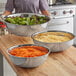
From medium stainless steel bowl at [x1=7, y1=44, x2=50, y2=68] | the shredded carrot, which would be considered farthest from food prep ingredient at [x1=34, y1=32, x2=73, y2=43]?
medium stainless steel bowl at [x1=7, y1=44, x2=50, y2=68]

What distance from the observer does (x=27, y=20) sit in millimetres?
2133

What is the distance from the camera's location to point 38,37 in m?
1.84

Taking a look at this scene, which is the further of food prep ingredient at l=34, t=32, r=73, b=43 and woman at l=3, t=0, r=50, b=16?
woman at l=3, t=0, r=50, b=16

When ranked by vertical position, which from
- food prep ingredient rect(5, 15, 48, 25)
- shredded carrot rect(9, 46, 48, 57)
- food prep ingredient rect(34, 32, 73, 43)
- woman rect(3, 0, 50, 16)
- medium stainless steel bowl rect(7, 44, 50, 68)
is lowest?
medium stainless steel bowl rect(7, 44, 50, 68)

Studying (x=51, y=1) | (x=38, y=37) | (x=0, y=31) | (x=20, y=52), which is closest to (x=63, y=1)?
(x=51, y=1)

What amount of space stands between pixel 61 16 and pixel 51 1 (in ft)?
1.07

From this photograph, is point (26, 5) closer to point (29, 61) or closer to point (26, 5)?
point (26, 5)

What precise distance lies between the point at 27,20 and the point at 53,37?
42 cm

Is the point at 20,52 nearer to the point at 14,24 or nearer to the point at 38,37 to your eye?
the point at 38,37

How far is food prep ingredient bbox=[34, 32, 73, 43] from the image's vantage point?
1.75 meters

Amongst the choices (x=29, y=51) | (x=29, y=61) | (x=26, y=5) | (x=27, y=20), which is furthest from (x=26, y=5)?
(x=29, y=61)

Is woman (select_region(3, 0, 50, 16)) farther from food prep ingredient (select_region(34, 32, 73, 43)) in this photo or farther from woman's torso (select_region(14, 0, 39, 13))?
food prep ingredient (select_region(34, 32, 73, 43))

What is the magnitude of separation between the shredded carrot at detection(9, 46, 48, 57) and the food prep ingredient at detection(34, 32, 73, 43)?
17 centimetres

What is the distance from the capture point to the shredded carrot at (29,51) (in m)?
1.47
